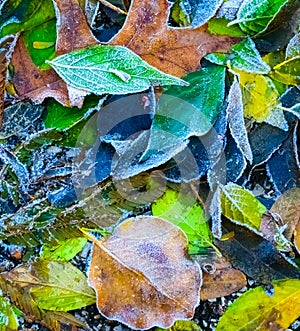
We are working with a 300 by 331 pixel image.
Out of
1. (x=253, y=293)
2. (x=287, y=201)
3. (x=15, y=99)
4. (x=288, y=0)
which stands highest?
(x=288, y=0)

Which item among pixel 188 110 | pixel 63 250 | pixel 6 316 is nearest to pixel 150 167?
pixel 188 110

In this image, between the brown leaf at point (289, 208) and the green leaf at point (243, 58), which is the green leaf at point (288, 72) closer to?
the green leaf at point (243, 58)

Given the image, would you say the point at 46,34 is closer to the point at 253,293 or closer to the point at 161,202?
the point at 161,202

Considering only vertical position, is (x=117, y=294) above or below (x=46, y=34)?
below

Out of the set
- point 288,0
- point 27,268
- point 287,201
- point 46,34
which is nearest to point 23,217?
point 27,268
